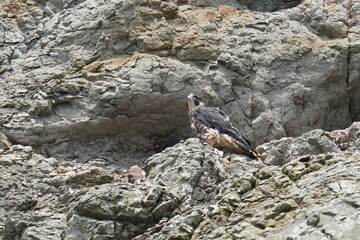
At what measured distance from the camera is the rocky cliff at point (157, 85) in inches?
441

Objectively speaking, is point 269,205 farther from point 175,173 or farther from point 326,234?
point 175,173

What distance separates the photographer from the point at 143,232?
908 centimetres

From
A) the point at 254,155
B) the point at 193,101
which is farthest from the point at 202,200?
the point at 193,101

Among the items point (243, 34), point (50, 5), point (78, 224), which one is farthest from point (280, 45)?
point (78, 224)

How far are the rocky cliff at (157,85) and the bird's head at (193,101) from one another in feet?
1.69

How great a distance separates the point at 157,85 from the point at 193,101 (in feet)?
2.75

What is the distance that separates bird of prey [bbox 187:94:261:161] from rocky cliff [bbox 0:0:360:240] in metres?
0.33

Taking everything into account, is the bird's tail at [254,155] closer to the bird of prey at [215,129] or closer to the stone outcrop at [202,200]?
the bird of prey at [215,129]

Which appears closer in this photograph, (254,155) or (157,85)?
(254,155)

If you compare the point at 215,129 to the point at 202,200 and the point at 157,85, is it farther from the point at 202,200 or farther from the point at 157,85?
the point at 202,200

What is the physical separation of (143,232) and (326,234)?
2.45 meters

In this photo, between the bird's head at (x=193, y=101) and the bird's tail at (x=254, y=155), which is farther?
the bird's head at (x=193, y=101)

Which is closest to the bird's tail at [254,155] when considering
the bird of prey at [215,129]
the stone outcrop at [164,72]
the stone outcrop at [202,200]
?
the bird of prey at [215,129]

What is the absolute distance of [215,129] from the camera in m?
12.4
